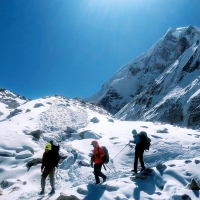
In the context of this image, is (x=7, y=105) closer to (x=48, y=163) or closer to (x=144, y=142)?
(x=48, y=163)

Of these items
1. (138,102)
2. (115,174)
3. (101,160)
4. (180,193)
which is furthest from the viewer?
(138,102)

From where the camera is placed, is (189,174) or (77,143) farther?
(77,143)

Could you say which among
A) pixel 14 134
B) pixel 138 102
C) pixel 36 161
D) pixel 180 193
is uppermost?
pixel 138 102

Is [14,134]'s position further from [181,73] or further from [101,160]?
[181,73]

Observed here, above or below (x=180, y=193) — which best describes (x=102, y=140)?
above

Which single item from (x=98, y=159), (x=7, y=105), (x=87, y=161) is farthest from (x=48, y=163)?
(x=7, y=105)

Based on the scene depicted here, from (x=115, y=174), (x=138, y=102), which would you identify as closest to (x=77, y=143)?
(x=115, y=174)

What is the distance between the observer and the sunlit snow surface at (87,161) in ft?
37.4

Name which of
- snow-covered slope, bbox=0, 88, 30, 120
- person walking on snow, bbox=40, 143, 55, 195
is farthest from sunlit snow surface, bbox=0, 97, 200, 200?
snow-covered slope, bbox=0, 88, 30, 120

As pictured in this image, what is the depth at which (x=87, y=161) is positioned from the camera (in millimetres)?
16141

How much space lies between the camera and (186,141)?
1980cm

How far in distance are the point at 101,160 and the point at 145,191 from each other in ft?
7.68

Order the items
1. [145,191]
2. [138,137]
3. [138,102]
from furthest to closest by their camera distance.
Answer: [138,102]
[138,137]
[145,191]

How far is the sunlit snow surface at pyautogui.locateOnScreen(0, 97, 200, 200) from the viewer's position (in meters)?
11.4
